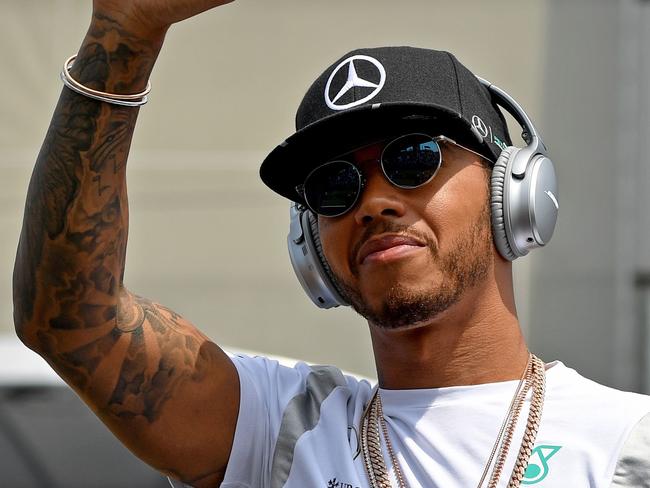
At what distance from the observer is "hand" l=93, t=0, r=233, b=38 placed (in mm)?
2297

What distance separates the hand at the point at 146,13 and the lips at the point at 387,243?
67 cm

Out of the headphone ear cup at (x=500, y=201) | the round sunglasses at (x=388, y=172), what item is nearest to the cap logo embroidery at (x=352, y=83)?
the round sunglasses at (x=388, y=172)

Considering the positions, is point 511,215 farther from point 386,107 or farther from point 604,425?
point 604,425

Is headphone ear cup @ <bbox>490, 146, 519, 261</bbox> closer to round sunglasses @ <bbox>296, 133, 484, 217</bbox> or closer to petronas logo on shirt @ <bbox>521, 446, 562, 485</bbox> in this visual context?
round sunglasses @ <bbox>296, 133, 484, 217</bbox>

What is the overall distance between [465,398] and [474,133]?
1.99 feet

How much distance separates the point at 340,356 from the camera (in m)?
7.41

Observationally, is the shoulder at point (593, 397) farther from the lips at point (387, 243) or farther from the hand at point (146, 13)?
the hand at point (146, 13)

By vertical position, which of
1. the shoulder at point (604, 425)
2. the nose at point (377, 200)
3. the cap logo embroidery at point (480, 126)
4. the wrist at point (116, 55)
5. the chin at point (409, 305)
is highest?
the wrist at point (116, 55)

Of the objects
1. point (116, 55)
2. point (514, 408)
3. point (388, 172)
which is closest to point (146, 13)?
point (116, 55)

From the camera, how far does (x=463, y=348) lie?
2.78 meters

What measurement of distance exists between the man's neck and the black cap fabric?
367 millimetres

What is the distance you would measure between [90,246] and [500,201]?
36.4 inches

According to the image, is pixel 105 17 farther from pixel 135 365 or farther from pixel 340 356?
pixel 340 356

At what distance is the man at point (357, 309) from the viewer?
8.01 ft
